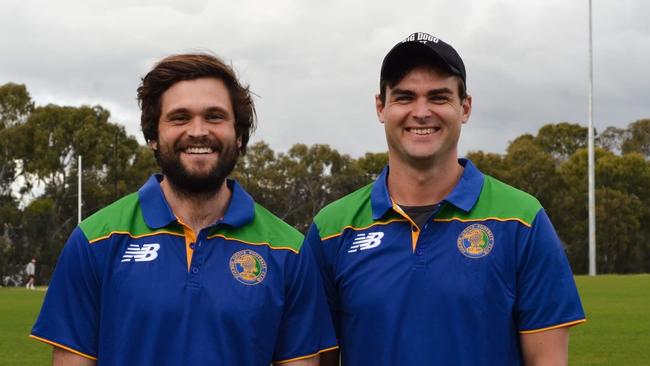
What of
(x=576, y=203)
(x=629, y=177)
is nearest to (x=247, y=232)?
(x=576, y=203)

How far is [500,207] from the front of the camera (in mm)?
3955

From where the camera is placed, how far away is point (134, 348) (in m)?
3.68

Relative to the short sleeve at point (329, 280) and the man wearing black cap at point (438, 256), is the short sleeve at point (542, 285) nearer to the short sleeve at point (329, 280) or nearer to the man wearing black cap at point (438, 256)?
the man wearing black cap at point (438, 256)

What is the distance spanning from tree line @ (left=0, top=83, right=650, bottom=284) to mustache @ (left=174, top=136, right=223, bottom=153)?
1812 inches

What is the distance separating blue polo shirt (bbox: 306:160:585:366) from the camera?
3.81m

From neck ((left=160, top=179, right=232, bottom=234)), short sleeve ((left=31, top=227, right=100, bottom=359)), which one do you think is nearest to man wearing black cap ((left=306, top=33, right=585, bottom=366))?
neck ((left=160, top=179, right=232, bottom=234))

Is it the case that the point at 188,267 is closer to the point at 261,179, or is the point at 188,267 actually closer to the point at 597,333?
the point at 597,333

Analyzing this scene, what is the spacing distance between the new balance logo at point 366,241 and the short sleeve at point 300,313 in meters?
0.23

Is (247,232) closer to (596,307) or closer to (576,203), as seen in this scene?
(596,307)

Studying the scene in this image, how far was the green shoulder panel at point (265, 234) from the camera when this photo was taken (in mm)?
3850

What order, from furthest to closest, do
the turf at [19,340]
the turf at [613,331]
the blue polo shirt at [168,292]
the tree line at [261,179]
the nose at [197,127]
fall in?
1. the tree line at [261,179]
2. the turf at [19,340]
3. the turf at [613,331]
4. the nose at [197,127]
5. the blue polo shirt at [168,292]

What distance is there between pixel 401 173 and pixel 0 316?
1919cm

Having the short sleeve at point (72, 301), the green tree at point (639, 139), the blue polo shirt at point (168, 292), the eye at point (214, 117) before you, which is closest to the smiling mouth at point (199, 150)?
the eye at point (214, 117)

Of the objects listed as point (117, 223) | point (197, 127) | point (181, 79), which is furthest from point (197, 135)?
point (117, 223)
